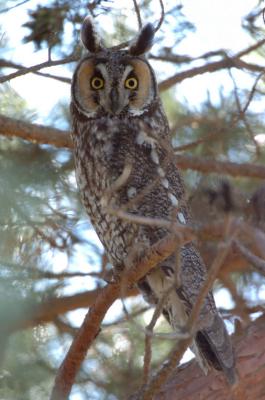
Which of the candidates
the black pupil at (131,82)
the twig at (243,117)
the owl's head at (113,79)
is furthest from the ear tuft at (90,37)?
the twig at (243,117)

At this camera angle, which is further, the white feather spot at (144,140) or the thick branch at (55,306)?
the thick branch at (55,306)

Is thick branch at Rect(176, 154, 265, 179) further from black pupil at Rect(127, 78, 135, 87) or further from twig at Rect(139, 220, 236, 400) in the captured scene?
twig at Rect(139, 220, 236, 400)

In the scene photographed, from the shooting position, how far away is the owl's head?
10.5ft

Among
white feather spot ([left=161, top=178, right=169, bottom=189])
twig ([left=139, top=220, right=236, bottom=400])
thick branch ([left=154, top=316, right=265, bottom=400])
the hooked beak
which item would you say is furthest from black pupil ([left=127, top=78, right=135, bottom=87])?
twig ([left=139, top=220, right=236, bottom=400])

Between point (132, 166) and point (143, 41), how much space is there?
611mm

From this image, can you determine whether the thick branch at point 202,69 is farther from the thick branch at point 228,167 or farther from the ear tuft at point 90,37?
the ear tuft at point 90,37

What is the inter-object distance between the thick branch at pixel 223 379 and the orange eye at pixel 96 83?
117 cm

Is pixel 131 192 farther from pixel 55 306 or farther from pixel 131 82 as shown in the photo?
pixel 55 306

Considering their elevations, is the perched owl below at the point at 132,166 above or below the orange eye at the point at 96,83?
below

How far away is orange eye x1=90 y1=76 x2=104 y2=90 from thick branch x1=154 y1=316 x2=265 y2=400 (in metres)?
1.17

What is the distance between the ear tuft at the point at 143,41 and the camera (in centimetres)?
335

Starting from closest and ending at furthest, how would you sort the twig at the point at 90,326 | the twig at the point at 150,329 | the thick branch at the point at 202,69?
the twig at the point at 150,329 < the twig at the point at 90,326 < the thick branch at the point at 202,69

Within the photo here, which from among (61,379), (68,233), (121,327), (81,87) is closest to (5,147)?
(68,233)

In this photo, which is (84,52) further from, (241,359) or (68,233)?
(241,359)
